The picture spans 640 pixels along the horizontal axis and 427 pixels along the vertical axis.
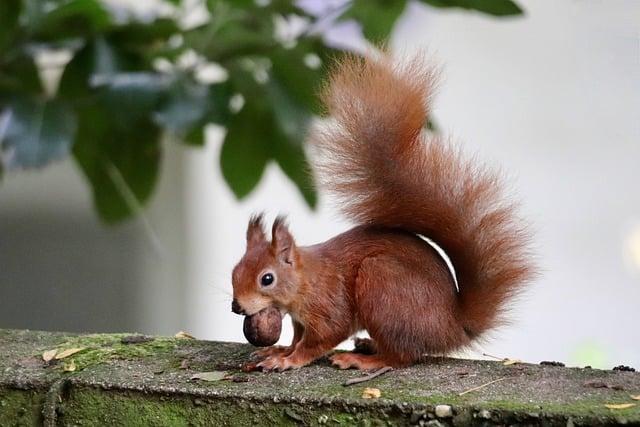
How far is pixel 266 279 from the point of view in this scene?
824 millimetres

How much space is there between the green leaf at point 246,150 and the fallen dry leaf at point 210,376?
1.58 ft

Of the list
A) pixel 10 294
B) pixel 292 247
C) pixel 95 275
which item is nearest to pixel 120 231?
pixel 95 275

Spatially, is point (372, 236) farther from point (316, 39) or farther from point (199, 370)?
point (316, 39)

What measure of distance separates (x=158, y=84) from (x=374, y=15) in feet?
1.04

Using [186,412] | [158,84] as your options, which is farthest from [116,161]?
[186,412]

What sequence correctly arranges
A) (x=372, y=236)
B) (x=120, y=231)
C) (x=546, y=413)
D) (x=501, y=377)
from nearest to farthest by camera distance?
(x=546, y=413) → (x=501, y=377) → (x=372, y=236) → (x=120, y=231)

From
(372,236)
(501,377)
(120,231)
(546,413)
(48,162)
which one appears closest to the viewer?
(546,413)

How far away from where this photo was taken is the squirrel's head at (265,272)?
0.82 meters

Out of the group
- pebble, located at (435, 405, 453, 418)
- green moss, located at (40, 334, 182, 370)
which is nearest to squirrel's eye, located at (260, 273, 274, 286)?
green moss, located at (40, 334, 182, 370)

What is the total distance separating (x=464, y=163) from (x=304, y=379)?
245 millimetres

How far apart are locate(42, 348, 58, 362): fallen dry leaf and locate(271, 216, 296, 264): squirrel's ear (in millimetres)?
234

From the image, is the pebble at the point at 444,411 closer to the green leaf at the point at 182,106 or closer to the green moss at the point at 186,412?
the green moss at the point at 186,412

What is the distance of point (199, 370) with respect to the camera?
2.59 ft

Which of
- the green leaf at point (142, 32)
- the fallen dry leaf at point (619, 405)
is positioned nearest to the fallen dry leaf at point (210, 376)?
the fallen dry leaf at point (619, 405)
